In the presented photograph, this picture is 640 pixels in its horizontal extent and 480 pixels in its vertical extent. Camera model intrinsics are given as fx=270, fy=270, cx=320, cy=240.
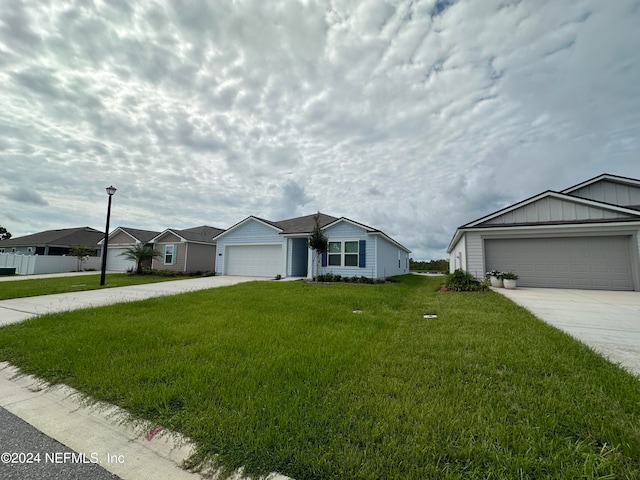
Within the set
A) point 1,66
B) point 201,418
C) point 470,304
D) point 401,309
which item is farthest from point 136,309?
point 470,304

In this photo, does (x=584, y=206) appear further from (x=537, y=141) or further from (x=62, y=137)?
(x=62, y=137)

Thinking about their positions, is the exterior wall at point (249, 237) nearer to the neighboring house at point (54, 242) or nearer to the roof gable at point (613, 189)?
the roof gable at point (613, 189)

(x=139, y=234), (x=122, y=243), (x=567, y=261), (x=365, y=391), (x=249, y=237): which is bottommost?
(x=365, y=391)

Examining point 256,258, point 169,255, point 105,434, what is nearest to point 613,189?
point 256,258

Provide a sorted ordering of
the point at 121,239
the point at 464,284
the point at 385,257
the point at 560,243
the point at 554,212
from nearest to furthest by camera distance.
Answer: the point at 464,284 → the point at 560,243 → the point at 554,212 → the point at 385,257 → the point at 121,239

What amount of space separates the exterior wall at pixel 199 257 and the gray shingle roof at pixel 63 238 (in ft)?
57.4

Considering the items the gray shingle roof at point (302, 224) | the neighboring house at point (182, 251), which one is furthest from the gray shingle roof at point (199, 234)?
the gray shingle roof at point (302, 224)

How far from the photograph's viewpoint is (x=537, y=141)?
11906 millimetres

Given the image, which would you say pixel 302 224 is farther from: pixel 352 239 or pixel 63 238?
pixel 63 238

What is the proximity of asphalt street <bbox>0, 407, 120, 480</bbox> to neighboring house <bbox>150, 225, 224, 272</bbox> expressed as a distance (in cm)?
1915

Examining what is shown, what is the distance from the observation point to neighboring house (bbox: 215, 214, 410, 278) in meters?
15.1

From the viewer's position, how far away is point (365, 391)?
2791mm

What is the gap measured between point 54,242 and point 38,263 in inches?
292

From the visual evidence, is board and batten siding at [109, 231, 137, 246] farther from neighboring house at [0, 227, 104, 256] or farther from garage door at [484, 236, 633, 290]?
garage door at [484, 236, 633, 290]
